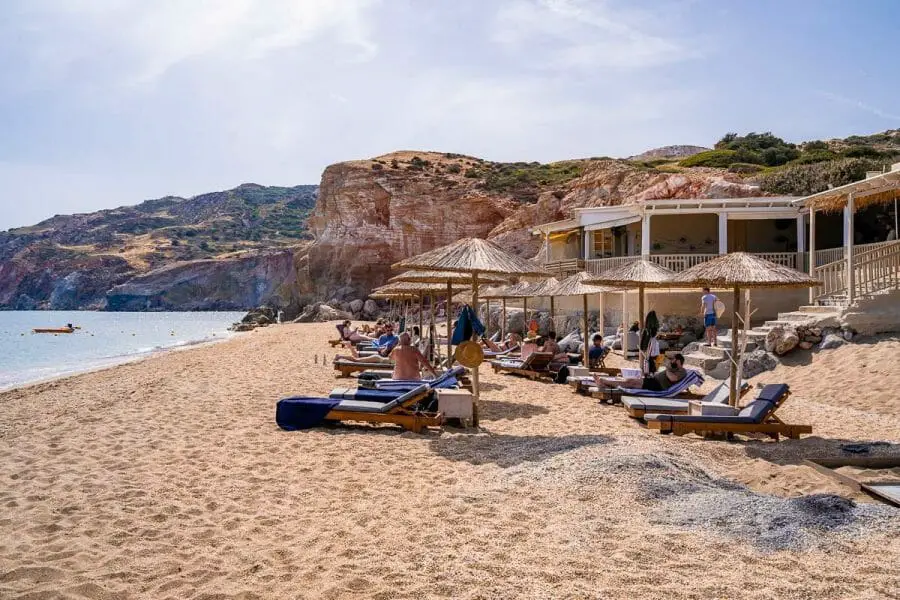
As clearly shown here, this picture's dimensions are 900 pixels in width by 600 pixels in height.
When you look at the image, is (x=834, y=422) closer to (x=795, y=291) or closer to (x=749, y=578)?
(x=749, y=578)

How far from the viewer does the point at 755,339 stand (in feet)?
41.6

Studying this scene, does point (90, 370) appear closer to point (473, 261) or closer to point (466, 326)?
point (466, 326)

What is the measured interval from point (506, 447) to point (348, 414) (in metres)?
1.98

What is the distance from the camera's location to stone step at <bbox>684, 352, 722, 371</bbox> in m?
12.6

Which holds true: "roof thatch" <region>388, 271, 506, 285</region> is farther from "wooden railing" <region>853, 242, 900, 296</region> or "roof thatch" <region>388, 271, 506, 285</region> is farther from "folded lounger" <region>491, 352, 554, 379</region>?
"wooden railing" <region>853, 242, 900, 296</region>

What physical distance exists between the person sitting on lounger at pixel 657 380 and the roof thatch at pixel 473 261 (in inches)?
93.9

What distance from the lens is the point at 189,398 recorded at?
32.5 feet

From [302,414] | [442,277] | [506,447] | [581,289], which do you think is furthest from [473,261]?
[581,289]

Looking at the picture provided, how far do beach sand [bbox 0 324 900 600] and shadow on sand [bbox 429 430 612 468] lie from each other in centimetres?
4

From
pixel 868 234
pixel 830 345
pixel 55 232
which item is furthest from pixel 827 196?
pixel 55 232

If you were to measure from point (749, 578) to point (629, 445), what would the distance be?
2.67 meters

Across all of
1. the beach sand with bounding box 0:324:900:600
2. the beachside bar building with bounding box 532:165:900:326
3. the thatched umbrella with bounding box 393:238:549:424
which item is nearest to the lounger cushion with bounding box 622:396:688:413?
the beach sand with bounding box 0:324:900:600

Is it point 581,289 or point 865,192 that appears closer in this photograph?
point 865,192

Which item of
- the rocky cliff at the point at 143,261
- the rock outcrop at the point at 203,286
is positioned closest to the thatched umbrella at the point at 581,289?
the rocky cliff at the point at 143,261
